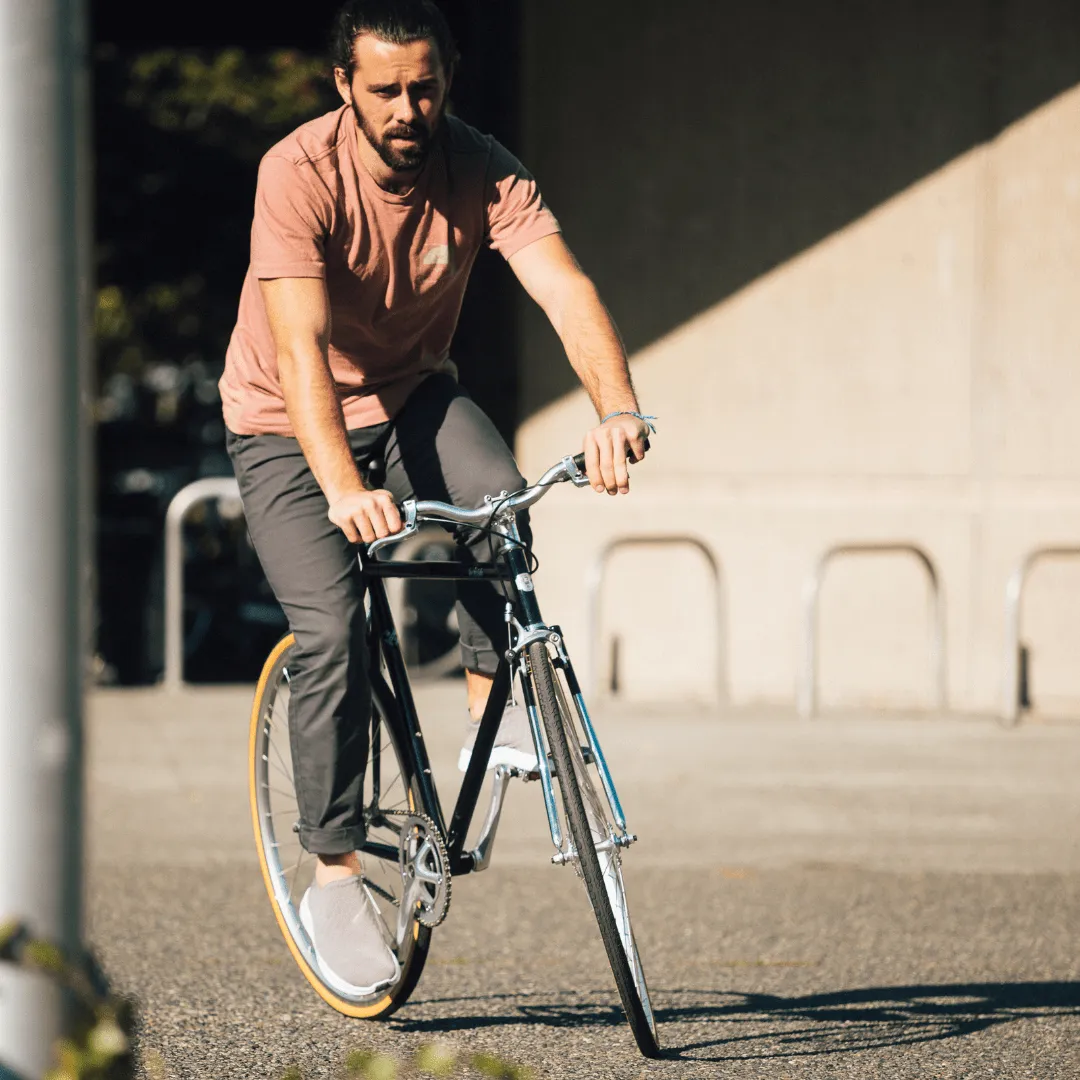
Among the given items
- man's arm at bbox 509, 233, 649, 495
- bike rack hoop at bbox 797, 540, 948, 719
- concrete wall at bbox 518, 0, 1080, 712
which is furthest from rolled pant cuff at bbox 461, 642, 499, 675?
concrete wall at bbox 518, 0, 1080, 712

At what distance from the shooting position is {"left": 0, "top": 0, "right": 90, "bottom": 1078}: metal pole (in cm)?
173

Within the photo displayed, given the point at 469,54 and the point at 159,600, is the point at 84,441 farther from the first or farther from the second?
the point at 159,600

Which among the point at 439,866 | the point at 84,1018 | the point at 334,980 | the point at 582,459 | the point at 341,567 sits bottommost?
the point at 334,980

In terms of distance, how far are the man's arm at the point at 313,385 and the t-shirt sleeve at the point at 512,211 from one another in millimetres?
462

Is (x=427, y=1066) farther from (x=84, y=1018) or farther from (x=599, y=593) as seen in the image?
(x=599, y=593)

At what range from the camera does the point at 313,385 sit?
3.52 m

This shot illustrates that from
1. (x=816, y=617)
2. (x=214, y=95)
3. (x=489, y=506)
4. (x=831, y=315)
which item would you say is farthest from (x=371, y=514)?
(x=214, y=95)

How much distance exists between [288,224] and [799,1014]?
205 centimetres

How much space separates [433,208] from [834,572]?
17.6 feet

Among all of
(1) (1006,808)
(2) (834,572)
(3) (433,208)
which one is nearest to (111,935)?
(3) (433,208)

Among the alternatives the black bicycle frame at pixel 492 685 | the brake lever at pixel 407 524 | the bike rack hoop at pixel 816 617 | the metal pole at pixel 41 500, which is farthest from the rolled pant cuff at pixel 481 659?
the bike rack hoop at pixel 816 617

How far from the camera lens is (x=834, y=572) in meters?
8.89

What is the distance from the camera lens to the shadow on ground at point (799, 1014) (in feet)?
12.7

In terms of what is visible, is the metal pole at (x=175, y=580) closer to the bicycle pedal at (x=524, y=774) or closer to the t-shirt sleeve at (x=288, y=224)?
the t-shirt sleeve at (x=288, y=224)
